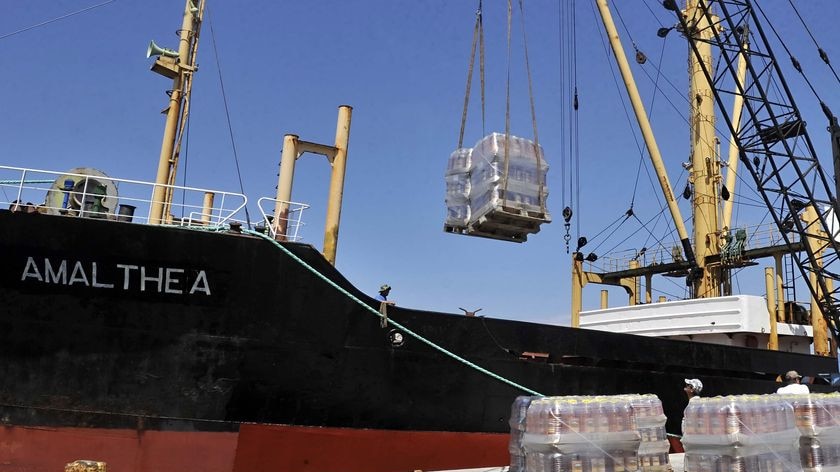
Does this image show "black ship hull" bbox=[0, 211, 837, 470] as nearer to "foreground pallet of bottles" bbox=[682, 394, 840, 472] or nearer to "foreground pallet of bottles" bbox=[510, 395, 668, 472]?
"foreground pallet of bottles" bbox=[510, 395, 668, 472]

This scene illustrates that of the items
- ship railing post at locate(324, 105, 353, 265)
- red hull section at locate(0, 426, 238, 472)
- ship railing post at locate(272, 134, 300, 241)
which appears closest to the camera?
red hull section at locate(0, 426, 238, 472)

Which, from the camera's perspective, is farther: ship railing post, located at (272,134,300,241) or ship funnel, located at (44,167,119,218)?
ship railing post, located at (272,134,300,241)

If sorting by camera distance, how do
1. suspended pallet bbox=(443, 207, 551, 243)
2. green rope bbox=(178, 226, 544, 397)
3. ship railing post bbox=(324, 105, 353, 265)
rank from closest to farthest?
green rope bbox=(178, 226, 544, 397)
suspended pallet bbox=(443, 207, 551, 243)
ship railing post bbox=(324, 105, 353, 265)

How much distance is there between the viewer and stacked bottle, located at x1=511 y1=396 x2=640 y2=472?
22.0 ft

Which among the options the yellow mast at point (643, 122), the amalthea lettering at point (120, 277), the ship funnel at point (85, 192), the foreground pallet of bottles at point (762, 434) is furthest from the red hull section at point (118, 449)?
the yellow mast at point (643, 122)

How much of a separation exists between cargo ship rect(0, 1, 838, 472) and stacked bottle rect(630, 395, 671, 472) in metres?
2.91

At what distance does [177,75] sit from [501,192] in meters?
7.50

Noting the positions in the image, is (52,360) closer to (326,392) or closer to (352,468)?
(326,392)

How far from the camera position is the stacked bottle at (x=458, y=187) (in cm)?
1094

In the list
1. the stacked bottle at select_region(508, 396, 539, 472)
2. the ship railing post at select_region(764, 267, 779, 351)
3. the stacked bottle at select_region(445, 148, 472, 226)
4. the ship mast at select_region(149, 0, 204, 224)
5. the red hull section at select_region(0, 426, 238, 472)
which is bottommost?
the red hull section at select_region(0, 426, 238, 472)

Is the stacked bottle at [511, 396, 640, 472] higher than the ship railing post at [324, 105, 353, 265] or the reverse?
the reverse

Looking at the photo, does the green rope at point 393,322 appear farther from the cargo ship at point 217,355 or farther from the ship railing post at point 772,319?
the ship railing post at point 772,319

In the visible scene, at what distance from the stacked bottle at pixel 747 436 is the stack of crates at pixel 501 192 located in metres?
4.26

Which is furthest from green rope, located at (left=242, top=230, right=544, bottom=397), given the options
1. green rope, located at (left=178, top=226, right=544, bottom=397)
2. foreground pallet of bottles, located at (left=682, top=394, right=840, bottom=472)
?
foreground pallet of bottles, located at (left=682, top=394, right=840, bottom=472)
